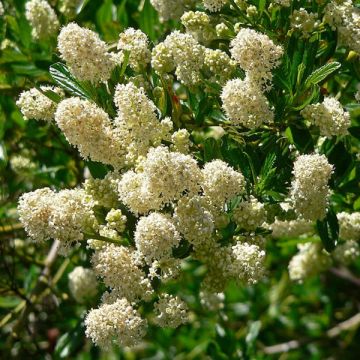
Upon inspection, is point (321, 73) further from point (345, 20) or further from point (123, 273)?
point (123, 273)

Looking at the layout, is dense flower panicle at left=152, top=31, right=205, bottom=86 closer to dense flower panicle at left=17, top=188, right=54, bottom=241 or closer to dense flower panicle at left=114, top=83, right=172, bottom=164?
dense flower panicle at left=114, top=83, right=172, bottom=164

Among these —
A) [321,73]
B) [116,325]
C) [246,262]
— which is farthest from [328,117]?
[116,325]

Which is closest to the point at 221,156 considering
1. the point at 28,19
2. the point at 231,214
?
the point at 231,214

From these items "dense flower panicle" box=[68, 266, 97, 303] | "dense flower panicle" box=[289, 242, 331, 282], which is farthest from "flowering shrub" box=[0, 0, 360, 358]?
"dense flower panicle" box=[68, 266, 97, 303]

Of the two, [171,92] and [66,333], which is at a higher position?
[171,92]

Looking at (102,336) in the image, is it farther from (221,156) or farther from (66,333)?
(66,333)

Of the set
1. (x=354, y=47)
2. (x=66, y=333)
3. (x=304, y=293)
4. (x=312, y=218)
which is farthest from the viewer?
(x=304, y=293)
